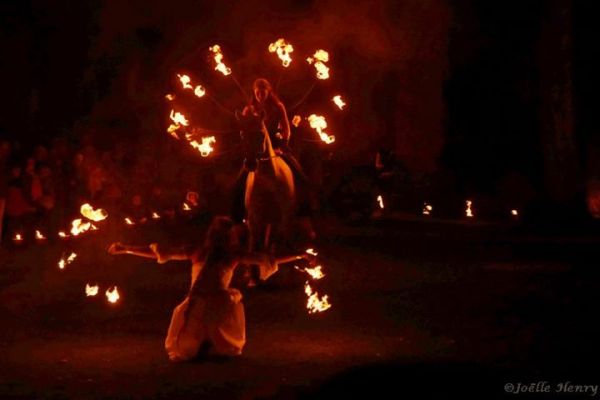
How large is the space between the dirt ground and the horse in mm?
742

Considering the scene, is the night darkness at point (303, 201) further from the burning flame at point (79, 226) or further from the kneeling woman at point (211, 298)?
the burning flame at point (79, 226)

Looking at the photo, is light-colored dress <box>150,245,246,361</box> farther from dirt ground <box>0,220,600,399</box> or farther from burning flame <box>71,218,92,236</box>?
burning flame <box>71,218,92,236</box>

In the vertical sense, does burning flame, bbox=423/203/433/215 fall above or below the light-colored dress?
above

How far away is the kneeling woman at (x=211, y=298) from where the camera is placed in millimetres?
10164

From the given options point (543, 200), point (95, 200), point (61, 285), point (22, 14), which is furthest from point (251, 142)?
point (22, 14)

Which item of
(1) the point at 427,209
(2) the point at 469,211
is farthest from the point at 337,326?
(1) the point at 427,209

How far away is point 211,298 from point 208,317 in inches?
7.1

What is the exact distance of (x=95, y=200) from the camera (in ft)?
60.4

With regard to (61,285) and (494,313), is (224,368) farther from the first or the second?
(61,285)

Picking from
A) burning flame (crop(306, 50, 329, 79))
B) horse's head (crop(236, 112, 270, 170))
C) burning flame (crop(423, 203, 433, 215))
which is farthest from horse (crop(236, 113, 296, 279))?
burning flame (crop(423, 203, 433, 215))

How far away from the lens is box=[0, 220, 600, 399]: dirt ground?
364 inches

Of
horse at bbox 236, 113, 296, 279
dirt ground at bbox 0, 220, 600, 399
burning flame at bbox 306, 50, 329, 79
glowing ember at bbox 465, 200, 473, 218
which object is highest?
burning flame at bbox 306, 50, 329, 79

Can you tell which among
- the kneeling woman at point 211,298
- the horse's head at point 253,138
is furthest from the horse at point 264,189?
the kneeling woman at point 211,298

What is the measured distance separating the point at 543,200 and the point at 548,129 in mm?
1580
